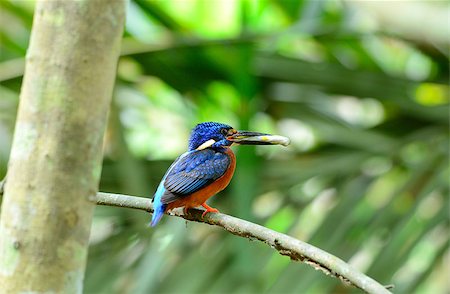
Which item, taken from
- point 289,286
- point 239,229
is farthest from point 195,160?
point 289,286

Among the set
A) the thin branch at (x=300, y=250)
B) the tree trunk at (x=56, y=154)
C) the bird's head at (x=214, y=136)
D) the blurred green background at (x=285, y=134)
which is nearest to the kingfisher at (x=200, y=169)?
the bird's head at (x=214, y=136)

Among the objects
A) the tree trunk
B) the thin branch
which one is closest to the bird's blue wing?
the thin branch

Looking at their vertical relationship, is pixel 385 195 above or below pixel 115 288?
above

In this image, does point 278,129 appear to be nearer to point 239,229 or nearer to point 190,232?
point 190,232

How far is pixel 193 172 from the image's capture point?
219cm

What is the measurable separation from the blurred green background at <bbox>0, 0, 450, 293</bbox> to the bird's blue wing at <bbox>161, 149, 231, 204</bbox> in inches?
58.2

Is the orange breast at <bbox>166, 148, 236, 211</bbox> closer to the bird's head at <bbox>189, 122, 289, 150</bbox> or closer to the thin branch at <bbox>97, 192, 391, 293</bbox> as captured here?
the bird's head at <bbox>189, 122, 289, 150</bbox>

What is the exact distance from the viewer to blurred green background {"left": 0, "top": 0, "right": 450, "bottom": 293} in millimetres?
3885

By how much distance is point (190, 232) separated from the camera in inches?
162

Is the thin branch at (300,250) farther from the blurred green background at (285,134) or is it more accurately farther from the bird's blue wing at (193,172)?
A: the blurred green background at (285,134)

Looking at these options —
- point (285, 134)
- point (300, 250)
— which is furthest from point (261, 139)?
point (285, 134)

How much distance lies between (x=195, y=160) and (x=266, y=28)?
2.88 metres

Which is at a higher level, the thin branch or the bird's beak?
the bird's beak

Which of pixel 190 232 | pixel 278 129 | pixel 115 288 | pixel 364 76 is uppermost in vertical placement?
pixel 364 76
